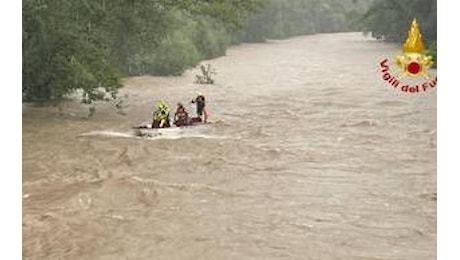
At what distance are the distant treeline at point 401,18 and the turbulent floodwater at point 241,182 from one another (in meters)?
16.5

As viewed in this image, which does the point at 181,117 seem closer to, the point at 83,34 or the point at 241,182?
the point at 83,34

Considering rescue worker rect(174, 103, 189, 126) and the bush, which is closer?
rescue worker rect(174, 103, 189, 126)

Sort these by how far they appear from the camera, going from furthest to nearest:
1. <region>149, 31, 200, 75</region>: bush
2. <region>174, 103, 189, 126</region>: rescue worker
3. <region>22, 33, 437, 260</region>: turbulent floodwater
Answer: <region>149, 31, 200, 75</region>: bush < <region>174, 103, 189, 126</region>: rescue worker < <region>22, 33, 437, 260</region>: turbulent floodwater

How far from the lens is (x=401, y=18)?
5019 cm

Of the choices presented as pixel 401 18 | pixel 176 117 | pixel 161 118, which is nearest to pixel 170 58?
pixel 401 18

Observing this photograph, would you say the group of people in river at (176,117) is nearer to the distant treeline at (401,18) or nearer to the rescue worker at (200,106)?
the rescue worker at (200,106)

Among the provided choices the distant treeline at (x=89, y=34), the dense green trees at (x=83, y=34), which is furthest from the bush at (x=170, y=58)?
the dense green trees at (x=83, y=34)

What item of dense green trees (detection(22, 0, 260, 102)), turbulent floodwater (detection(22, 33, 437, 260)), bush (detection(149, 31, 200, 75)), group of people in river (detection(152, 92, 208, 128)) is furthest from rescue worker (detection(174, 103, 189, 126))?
bush (detection(149, 31, 200, 75))

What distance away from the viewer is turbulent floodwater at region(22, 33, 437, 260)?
11.2m

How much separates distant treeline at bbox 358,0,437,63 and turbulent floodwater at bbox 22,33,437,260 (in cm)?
1649

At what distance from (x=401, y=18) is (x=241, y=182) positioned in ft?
125

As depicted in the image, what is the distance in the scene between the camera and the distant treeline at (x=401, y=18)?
43531 mm

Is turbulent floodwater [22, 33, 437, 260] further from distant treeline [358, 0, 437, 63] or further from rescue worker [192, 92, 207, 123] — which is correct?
distant treeline [358, 0, 437, 63]

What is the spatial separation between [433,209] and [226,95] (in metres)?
18.2
